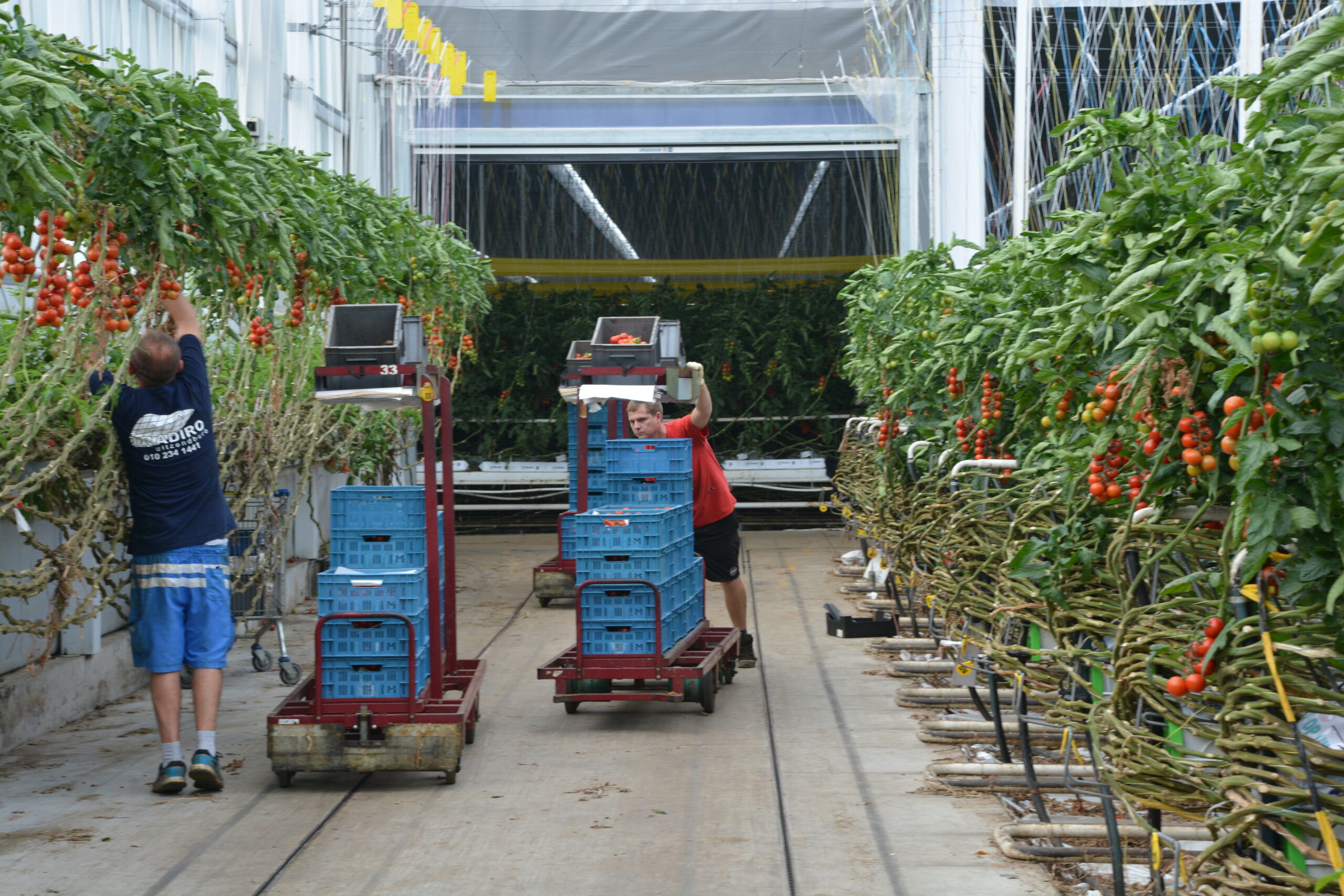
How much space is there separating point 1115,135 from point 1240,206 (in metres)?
0.65

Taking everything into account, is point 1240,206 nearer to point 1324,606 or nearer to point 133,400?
point 1324,606

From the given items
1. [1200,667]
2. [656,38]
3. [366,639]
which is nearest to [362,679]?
[366,639]

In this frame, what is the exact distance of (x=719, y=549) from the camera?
6.85 m

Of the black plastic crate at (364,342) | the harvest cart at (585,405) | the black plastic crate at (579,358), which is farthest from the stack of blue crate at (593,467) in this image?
the black plastic crate at (364,342)

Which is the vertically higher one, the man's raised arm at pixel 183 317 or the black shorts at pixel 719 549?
the man's raised arm at pixel 183 317

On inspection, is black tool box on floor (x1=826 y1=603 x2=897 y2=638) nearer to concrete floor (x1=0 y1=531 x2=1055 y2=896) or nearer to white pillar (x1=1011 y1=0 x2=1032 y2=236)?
concrete floor (x1=0 y1=531 x2=1055 y2=896)

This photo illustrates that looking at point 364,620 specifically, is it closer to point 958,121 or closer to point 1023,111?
point 1023,111

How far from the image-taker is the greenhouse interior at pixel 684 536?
220 cm

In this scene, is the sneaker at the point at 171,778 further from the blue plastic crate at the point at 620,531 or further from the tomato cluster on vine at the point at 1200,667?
the tomato cluster on vine at the point at 1200,667

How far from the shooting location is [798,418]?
13875 mm

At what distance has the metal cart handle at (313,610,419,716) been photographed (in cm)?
466

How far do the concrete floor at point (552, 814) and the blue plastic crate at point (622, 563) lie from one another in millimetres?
651

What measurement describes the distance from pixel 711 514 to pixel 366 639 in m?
2.47

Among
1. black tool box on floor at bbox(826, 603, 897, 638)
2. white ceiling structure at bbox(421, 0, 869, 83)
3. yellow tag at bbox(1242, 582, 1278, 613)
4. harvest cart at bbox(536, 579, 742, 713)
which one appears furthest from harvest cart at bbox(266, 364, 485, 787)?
white ceiling structure at bbox(421, 0, 869, 83)
